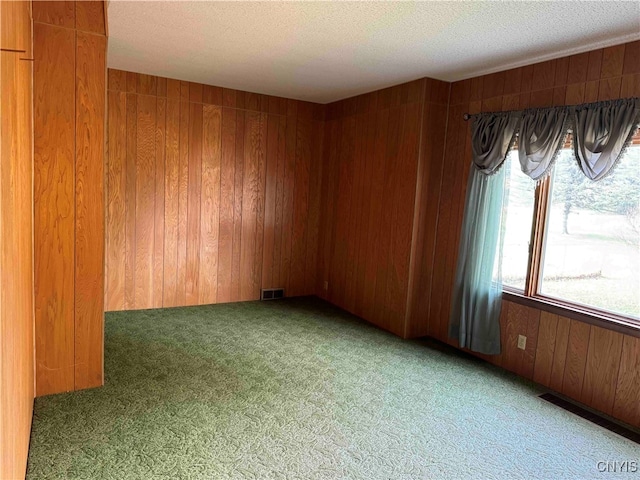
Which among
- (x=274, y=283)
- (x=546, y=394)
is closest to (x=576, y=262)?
(x=546, y=394)

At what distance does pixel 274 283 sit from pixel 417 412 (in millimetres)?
2909

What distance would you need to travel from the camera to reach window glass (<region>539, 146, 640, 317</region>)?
9.61 feet

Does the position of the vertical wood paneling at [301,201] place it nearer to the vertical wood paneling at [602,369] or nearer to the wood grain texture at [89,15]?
the wood grain texture at [89,15]

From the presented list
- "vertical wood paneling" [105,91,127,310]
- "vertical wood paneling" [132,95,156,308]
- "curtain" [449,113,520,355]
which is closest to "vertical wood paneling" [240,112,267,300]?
"vertical wood paneling" [132,95,156,308]

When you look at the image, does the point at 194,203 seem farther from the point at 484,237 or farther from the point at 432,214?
the point at 484,237

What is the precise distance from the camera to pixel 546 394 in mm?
3250

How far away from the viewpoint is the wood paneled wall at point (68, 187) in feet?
8.59

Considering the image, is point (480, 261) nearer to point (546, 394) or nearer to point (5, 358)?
point (546, 394)

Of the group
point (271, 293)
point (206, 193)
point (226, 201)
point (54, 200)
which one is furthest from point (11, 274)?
point (271, 293)

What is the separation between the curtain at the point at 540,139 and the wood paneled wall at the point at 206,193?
2.65 metres

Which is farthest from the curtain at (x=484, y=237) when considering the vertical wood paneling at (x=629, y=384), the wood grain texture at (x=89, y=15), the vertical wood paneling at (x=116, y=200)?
the vertical wood paneling at (x=116, y=200)

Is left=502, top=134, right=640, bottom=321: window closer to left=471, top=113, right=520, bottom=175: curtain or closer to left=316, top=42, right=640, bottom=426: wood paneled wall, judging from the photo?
left=471, top=113, right=520, bottom=175: curtain

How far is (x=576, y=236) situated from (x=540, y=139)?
2.41 ft

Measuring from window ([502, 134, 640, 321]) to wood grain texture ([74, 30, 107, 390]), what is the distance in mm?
2925
